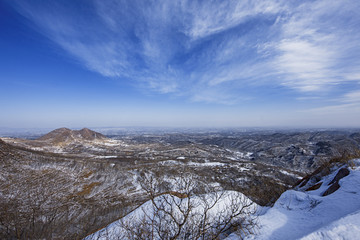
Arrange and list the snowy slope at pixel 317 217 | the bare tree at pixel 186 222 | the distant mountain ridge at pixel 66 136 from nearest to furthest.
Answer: the snowy slope at pixel 317 217
the bare tree at pixel 186 222
the distant mountain ridge at pixel 66 136

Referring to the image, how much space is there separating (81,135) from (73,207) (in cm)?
9337

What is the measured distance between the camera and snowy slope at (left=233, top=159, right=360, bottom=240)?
3.68m

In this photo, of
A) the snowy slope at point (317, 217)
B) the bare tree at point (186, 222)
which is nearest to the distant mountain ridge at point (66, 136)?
the bare tree at point (186, 222)

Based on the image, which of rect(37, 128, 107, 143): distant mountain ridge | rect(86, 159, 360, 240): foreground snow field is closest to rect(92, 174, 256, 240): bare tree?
rect(86, 159, 360, 240): foreground snow field

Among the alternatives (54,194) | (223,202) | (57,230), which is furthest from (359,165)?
(54,194)

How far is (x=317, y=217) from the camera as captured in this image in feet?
16.8

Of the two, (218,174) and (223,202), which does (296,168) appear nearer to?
(218,174)

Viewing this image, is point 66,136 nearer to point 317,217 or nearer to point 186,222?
point 186,222

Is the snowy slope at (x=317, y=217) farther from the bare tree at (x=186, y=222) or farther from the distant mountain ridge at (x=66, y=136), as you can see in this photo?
the distant mountain ridge at (x=66, y=136)

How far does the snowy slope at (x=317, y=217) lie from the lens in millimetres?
3678

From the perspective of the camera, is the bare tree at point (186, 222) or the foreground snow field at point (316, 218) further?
the bare tree at point (186, 222)

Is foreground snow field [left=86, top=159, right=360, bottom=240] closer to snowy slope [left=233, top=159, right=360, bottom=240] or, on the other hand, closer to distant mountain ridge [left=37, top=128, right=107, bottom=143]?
snowy slope [left=233, top=159, right=360, bottom=240]

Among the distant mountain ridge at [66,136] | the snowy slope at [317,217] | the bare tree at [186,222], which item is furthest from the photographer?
the distant mountain ridge at [66,136]

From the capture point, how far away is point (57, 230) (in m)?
9.15
